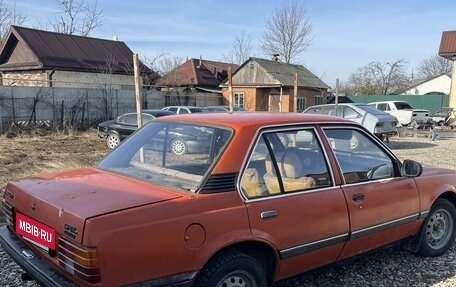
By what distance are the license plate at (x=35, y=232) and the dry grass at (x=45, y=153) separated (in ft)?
15.7

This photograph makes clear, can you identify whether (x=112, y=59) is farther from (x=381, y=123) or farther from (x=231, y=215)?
(x=231, y=215)

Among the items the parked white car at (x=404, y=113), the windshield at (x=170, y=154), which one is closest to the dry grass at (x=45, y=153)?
the windshield at (x=170, y=154)

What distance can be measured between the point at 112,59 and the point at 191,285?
31601mm

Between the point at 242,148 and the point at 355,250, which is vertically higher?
the point at 242,148

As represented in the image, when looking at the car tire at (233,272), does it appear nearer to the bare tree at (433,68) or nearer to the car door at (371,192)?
the car door at (371,192)

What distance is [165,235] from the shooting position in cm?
253

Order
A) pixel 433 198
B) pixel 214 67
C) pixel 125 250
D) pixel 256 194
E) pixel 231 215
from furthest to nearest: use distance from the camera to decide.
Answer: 1. pixel 214 67
2. pixel 433 198
3. pixel 256 194
4. pixel 231 215
5. pixel 125 250

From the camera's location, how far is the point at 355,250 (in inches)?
147

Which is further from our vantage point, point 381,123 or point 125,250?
point 381,123

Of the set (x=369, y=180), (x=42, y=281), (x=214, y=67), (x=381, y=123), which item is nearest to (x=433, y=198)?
(x=369, y=180)

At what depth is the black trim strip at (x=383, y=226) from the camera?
365 centimetres

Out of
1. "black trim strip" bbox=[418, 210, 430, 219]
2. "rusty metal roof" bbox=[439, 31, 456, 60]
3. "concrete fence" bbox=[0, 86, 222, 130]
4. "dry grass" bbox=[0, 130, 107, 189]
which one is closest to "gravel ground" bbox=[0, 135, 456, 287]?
"black trim strip" bbox=[418, 210, 430, 219]

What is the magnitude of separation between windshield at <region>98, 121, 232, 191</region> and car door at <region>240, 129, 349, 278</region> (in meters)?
0.33

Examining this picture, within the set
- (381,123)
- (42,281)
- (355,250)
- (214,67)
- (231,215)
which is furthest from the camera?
(214,67)
